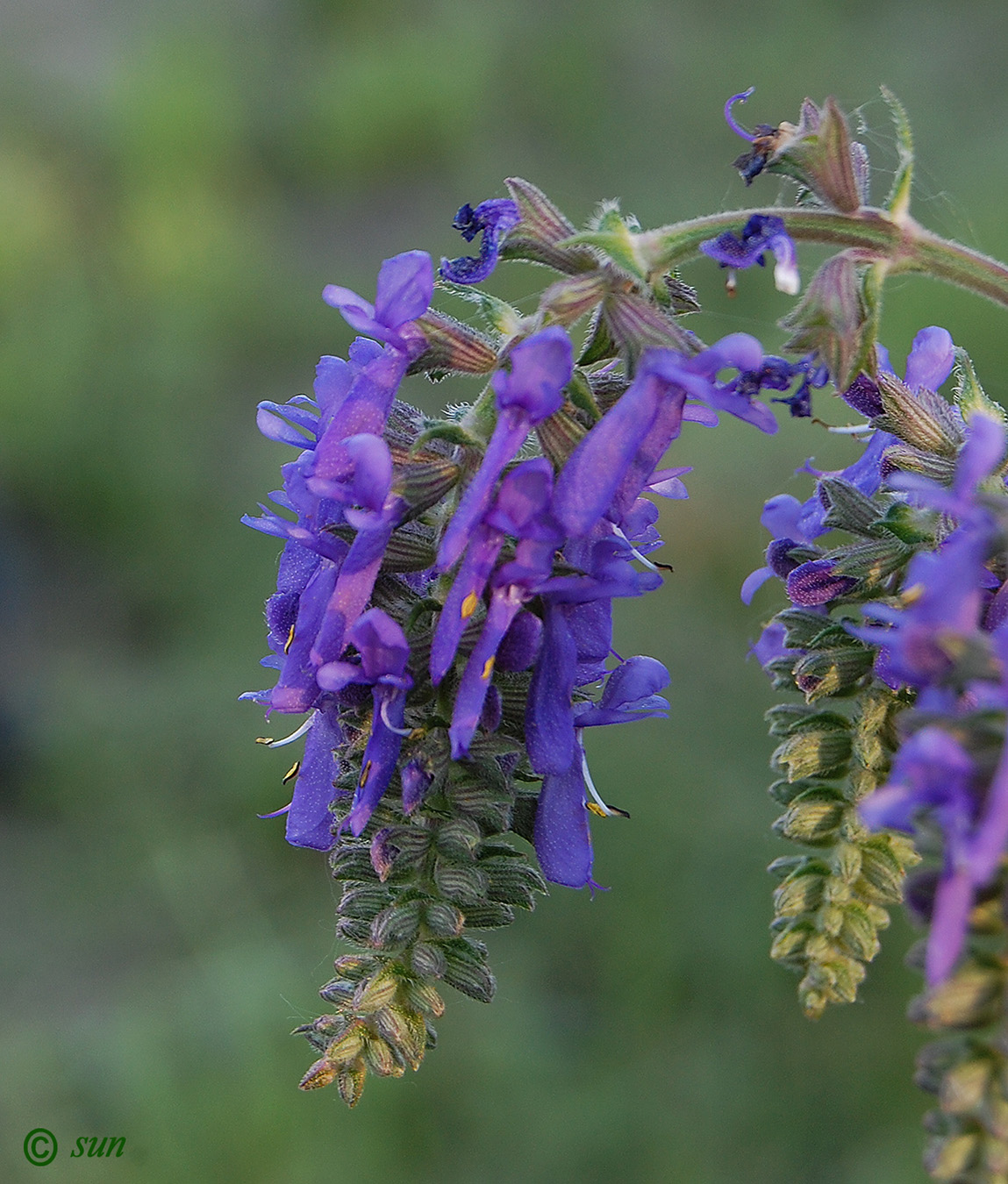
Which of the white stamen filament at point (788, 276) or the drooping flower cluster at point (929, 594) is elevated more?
the white stamen filament at point (788, 276)

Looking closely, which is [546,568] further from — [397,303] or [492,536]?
[397,303]

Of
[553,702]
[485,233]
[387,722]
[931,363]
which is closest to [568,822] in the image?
[553,702]

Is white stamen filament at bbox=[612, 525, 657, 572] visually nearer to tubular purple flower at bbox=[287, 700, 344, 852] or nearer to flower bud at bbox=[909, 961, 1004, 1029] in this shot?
tubular purple flower at bbox=[287, 700, 344, 852]

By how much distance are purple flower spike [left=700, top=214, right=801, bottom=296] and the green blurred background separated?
1.38 meters

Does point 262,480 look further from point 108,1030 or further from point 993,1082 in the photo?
point 993,1082

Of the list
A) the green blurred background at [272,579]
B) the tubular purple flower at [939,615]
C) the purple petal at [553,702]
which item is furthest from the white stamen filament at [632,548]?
the green blurred background at [272,579]

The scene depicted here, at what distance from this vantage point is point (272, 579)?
27.6ft

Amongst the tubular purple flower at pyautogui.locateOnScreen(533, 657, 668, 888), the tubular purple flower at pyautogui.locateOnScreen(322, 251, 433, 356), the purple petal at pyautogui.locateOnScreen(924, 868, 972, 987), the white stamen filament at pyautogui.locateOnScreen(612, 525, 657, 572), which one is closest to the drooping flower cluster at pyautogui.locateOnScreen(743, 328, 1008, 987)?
the purple petal at pyautogui.locateOnScreen(924, 868, 972, 987)

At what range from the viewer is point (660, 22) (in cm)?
1195

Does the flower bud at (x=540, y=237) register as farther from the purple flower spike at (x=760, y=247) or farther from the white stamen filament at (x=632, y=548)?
the white stamen filament at (x=632, y=548)

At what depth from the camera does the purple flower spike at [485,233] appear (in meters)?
1.80

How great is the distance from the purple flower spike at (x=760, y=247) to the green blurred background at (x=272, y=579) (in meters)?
1.38

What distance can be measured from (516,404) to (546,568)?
0.67 ft

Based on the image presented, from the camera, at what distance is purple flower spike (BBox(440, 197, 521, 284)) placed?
1.80 meters
